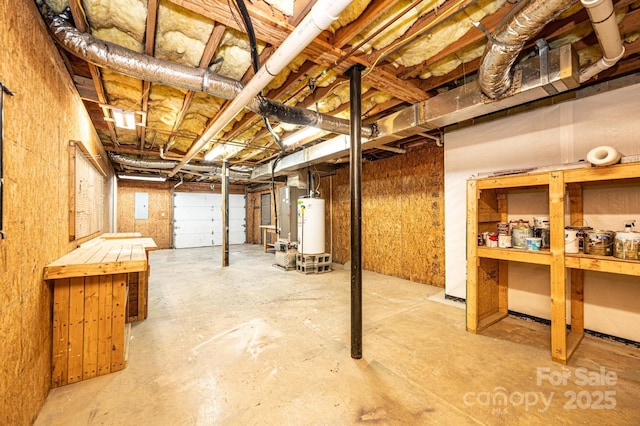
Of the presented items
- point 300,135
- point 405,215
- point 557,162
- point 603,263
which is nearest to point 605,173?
point 603,263

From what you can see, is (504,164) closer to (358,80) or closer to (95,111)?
(358,80)

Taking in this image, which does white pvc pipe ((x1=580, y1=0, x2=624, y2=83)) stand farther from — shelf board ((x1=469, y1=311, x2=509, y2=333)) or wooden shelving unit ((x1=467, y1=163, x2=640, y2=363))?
shelf board ((x1=469, y1=311, x2=509, y2=333))

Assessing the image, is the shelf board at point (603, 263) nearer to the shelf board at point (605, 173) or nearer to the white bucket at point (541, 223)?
the white bucket at point (541, 223)

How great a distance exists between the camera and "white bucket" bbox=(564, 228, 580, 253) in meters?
2.15

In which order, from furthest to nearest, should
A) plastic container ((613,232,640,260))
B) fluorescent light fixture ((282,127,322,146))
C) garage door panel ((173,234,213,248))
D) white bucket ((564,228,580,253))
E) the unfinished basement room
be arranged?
garage door panel ((173,234,213,248))
fluorescent light fixture ((282,127,322,146))
white bucket ((564,228,580,253))
plastic container ((613,232,640,260))
the unfinished basement room

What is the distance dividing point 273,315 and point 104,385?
5.13 ft

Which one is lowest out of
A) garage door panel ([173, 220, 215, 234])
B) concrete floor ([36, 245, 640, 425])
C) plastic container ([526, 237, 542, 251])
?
concrete floor ([36, 245, 640, 425])

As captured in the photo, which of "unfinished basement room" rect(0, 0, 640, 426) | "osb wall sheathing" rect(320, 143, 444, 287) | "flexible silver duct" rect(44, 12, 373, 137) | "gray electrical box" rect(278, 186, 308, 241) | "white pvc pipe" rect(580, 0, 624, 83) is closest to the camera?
"white pvc pipe" rect(580, 0, 624, 83)

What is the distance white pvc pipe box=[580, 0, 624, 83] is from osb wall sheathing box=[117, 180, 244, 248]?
32.8 feet

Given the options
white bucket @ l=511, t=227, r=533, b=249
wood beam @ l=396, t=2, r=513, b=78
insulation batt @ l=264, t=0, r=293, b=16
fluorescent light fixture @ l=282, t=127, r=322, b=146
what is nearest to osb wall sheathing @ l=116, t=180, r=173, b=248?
fluorescent light fixture @ l=282, t=127, r=322, b=146

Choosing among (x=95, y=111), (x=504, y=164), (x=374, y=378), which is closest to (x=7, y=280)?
(x=374, y=378)

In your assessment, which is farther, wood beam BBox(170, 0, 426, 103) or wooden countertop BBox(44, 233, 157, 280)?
wooden countertop BBox(44, 233, 157, 280)

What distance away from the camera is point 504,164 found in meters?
3.11

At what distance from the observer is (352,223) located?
7.32 ft
